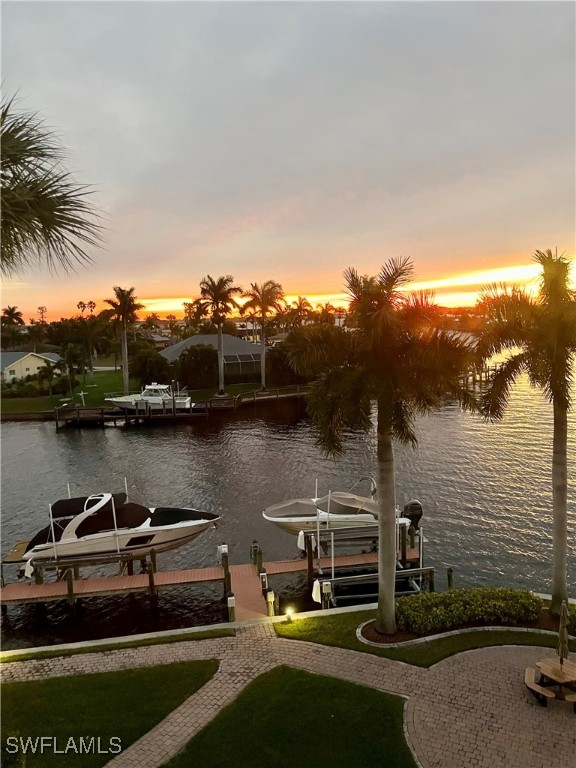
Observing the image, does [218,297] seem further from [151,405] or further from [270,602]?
[270,602]

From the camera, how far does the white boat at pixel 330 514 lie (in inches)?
923

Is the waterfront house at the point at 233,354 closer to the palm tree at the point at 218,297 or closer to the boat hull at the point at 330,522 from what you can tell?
the palm tree at the point at 218,297

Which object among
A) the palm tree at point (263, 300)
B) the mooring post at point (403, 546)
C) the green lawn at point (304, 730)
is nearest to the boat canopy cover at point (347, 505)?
the mooring post at point (403, 546)

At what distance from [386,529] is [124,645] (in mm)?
8632

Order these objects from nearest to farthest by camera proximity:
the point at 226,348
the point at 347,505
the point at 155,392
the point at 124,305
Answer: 1. the point at 347,505
2. the point at 155,392
3. the point at 124,305
4. the point at 226,348

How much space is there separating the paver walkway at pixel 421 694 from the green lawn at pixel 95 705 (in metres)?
0.37

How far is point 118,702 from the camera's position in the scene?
1228 cm

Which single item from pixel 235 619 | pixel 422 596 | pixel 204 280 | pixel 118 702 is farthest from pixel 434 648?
pixel 204 280

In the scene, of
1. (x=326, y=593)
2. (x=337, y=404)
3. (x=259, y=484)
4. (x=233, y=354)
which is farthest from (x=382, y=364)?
(x=233, y=354)

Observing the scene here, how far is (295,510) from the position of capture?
24.4 metres

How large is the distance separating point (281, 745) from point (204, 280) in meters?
63.6

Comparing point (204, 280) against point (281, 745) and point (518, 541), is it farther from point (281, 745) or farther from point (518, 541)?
point (281, 745)

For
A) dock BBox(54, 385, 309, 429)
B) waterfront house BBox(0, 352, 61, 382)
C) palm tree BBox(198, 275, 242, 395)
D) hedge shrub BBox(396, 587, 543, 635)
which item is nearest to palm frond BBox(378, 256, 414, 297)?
hedge shrub BBox(396, 587, 543, 635)

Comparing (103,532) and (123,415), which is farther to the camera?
(123,415)
